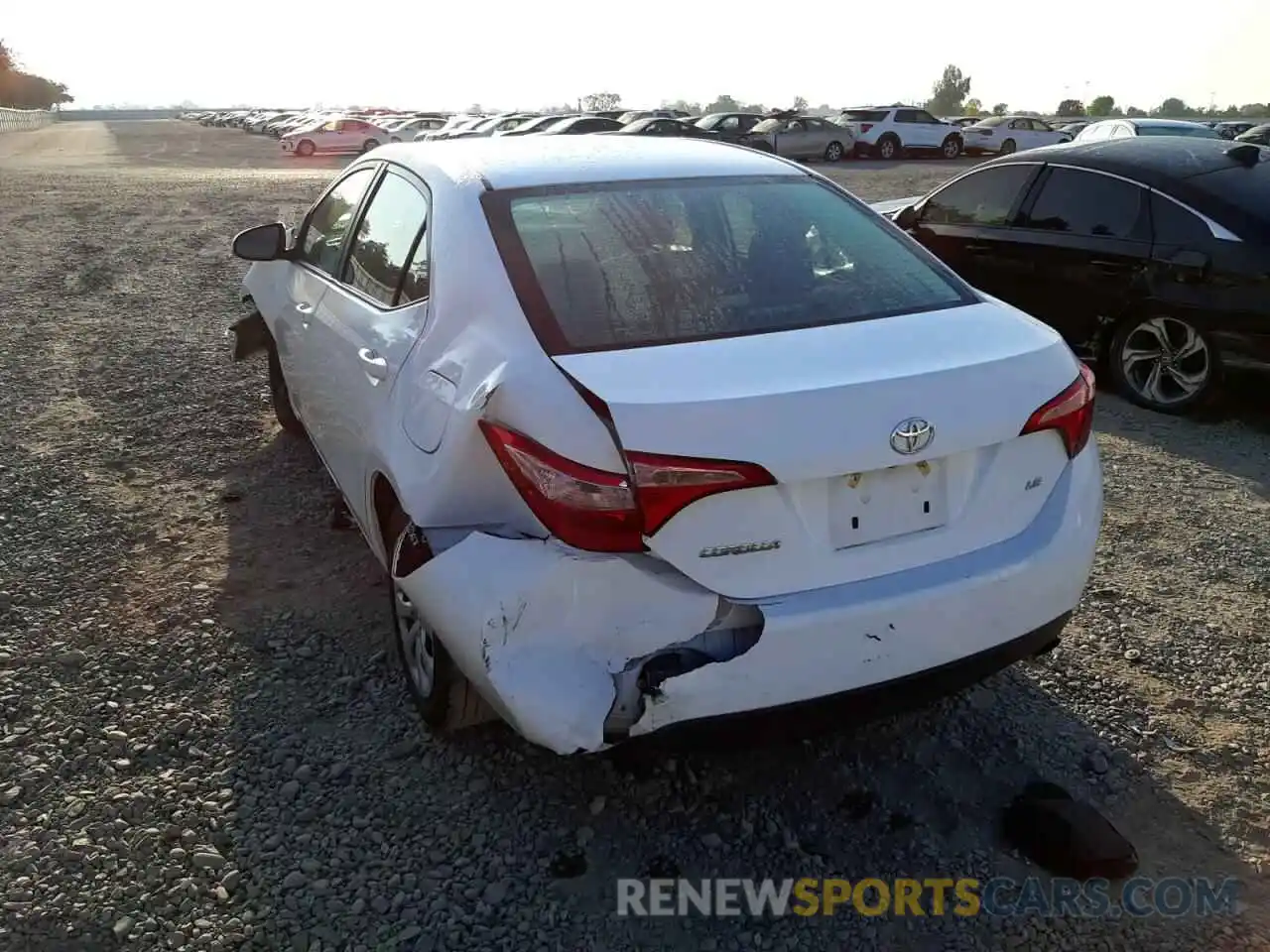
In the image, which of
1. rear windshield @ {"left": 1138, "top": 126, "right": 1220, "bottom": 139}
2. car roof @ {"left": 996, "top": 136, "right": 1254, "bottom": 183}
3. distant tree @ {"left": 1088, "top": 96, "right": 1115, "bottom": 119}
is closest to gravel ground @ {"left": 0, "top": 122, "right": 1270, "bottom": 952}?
car roof @ {"left": 996, "top": 136, "right": 1254, "bottom": 183}

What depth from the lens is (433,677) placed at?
309cm

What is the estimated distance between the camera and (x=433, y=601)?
2707mm

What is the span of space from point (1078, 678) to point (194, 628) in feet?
10.1

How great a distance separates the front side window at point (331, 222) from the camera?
4.18 m

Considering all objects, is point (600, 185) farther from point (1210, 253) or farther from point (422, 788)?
point (1210, 253)

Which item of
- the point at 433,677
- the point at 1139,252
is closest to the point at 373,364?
the point at 433,677

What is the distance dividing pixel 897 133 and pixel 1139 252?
29.6 meters

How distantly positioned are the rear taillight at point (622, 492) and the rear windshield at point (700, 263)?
418 mm

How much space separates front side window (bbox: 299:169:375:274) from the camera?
4.18 meters

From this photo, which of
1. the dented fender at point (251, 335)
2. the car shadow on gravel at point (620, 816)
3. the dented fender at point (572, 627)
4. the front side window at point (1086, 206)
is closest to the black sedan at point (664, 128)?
the front side window at point (1086, 206)

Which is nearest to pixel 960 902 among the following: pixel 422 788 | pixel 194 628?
pixel 422 788

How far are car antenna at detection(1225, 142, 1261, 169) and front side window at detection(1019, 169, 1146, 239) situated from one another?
0.63 metres

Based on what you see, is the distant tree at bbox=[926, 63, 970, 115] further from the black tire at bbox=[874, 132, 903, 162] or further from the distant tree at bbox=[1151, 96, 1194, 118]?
the black tire at bbox=[874, 132, 903, 162]

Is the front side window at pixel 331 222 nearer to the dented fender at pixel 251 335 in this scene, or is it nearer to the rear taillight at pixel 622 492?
the dented fender at pixel 251 335
